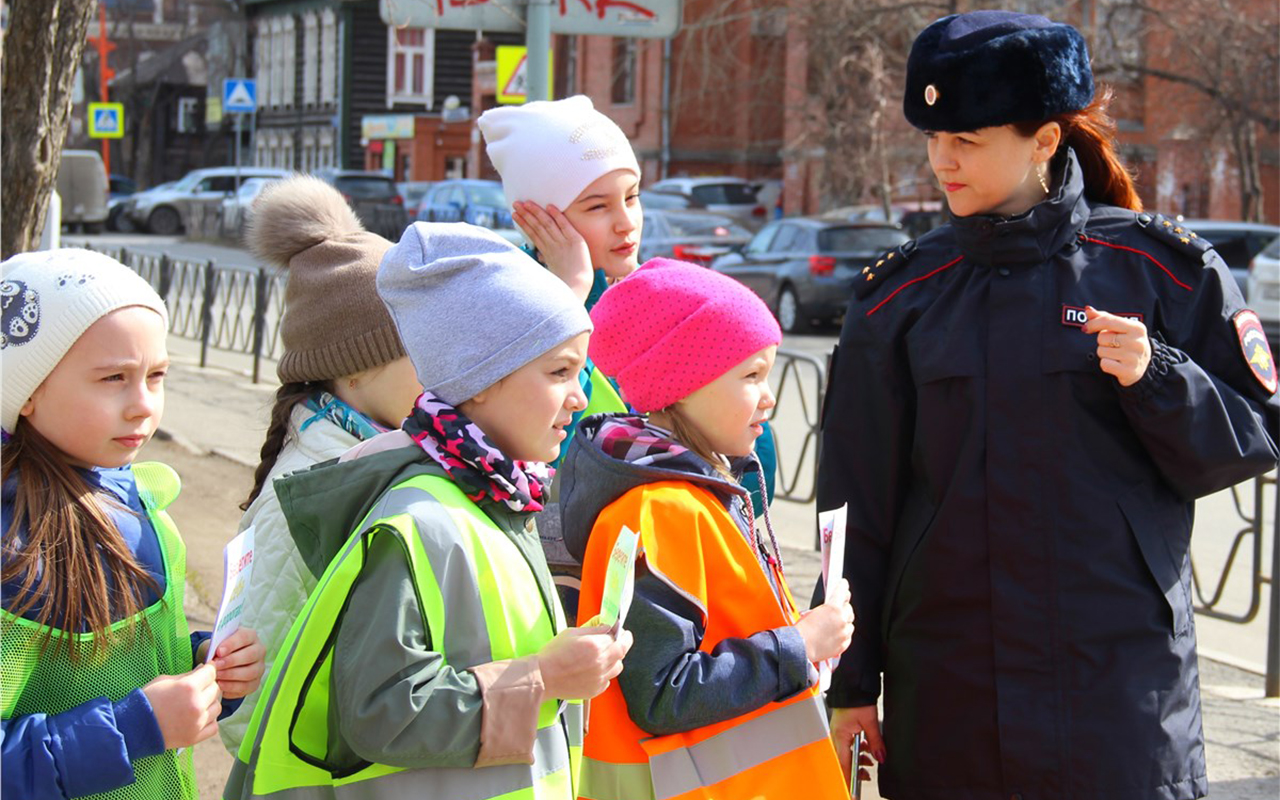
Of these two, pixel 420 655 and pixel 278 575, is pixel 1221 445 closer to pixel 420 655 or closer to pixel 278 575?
pixel 420 655

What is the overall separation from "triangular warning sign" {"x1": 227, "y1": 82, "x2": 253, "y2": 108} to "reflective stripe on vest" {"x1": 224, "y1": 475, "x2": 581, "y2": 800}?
962 inches

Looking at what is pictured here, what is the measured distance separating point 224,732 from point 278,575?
36 centimetres

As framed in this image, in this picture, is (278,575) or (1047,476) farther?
(278,575)

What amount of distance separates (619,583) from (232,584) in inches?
22.9

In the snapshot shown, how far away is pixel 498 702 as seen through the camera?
2.12 meters

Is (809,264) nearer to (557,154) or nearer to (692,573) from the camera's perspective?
(557,154)

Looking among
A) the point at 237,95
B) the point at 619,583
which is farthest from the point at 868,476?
the point at 237,95

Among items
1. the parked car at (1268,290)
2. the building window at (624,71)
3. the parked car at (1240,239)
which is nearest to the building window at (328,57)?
the building window at (624,71)

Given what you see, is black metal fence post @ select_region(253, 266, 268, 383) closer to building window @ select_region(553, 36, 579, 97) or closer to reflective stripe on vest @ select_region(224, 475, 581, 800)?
reflective stripe on vest @ select_region(224, 475, 581, 800)

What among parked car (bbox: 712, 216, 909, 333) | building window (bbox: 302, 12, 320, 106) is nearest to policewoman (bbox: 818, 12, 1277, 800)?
parked car (bbox: 712, 216, 909, 333)

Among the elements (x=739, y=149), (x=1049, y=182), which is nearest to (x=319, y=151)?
(x=739, y=149)

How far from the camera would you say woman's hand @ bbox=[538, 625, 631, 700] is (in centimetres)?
215

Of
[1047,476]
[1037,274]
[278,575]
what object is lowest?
[278,575]

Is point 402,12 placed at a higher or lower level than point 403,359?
higher
